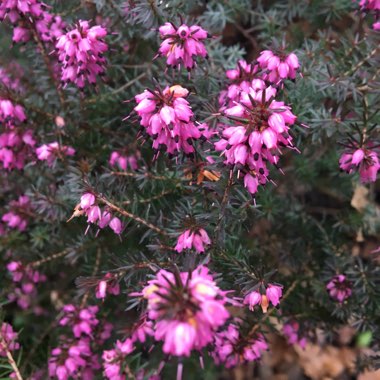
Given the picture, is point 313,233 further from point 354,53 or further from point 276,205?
point 354,53

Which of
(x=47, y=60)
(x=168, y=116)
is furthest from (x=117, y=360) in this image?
(x=47, y=60)

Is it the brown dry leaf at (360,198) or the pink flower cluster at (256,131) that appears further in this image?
the brown dry leaf at (360,198)

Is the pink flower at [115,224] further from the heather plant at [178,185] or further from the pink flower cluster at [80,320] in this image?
the pink flower cluster at [80,320]

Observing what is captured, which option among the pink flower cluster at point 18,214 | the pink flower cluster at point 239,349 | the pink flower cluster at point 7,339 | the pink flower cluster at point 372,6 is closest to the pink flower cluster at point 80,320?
the pink flower cluster at point 7,339

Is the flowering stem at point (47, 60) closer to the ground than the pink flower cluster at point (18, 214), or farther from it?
farther from it

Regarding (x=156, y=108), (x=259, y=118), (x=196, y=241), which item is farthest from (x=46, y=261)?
(x=259, y=118)

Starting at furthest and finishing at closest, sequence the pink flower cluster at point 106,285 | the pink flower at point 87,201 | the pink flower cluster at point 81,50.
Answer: the pink flower cluster at point 81,50
the pink flower cluster at point 106,285
the pink flower at point 87,201
